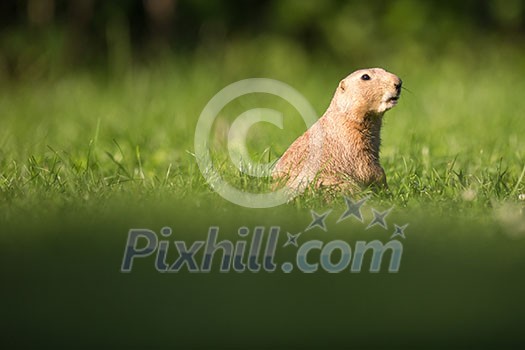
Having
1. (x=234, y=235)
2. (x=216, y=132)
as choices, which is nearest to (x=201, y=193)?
(x=234, y=235)

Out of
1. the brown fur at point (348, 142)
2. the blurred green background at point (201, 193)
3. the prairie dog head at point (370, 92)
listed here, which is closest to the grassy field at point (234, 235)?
the blurred green background at point (201, 193)

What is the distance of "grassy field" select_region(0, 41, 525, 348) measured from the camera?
2875 mm

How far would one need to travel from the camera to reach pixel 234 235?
141 inches

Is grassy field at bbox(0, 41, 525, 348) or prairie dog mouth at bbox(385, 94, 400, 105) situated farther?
prairie dog mouth at bbox(385, 94, 400, 105)

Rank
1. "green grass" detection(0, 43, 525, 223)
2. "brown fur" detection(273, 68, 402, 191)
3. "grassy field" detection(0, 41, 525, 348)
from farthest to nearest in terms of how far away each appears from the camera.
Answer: "green grass" detection(0, 43, 525, 223) < "brown fur" detection(273, 68, 402, 191) < "grassy field" detection(0, 41, 525, 348)

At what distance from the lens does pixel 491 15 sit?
1062 centimetres

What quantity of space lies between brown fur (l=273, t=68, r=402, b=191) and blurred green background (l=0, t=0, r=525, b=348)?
0.14m

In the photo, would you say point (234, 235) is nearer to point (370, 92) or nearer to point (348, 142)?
point (348, 142)

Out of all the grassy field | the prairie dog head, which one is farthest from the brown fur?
the grassy field

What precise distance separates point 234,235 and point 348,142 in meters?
0.86

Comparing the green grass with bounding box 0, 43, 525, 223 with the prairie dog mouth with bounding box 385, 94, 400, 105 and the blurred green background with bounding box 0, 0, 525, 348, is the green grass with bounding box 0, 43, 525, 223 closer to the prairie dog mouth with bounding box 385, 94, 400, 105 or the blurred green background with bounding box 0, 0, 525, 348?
the blurred green background with bounding box 0, 0, 525, 348

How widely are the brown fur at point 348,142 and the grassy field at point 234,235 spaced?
4.5 inches

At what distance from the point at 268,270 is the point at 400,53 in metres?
6.93

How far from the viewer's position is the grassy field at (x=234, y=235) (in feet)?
9.43
